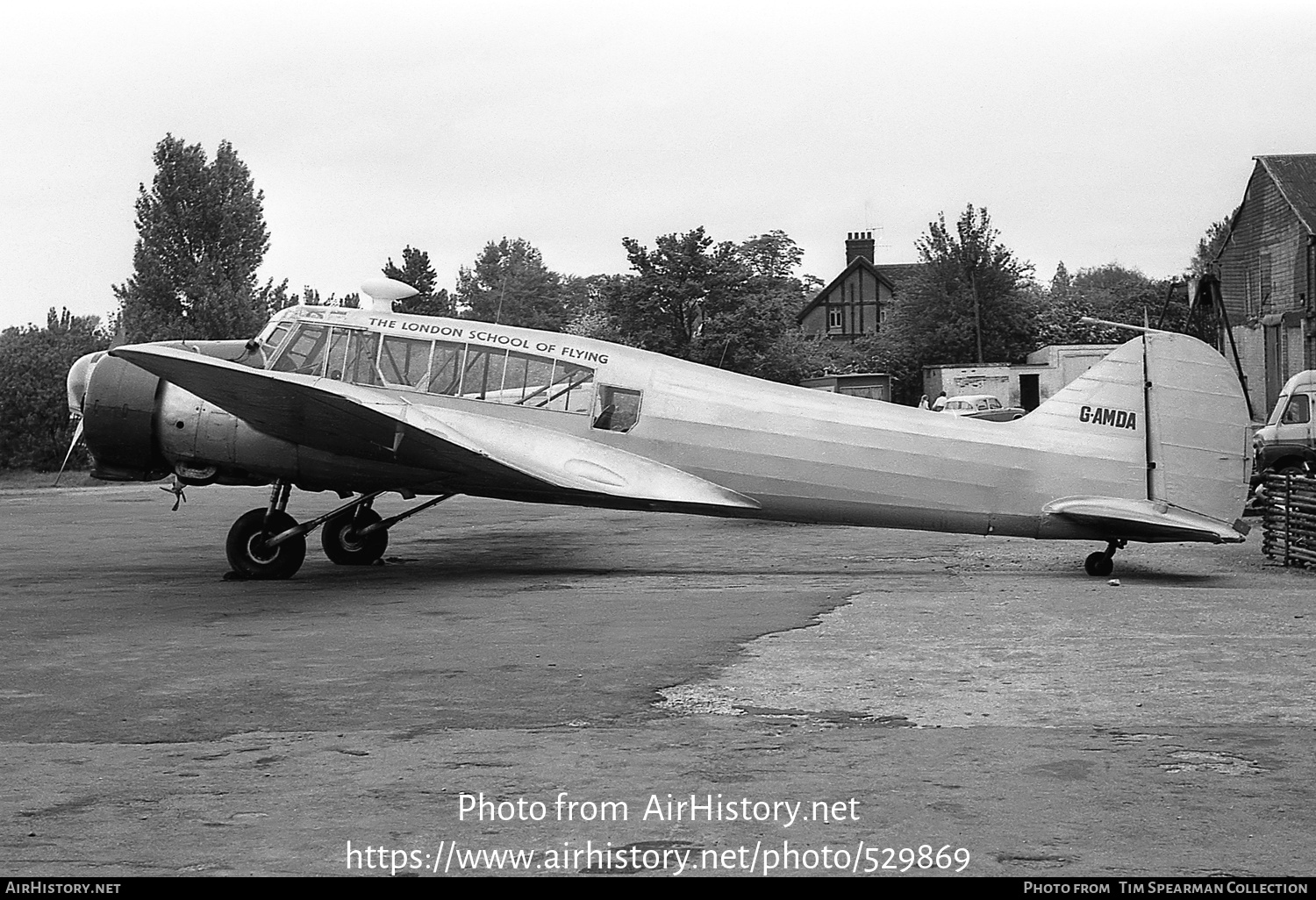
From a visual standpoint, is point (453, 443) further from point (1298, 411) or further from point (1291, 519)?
point (1298, 411)

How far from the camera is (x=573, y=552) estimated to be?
61.4 feet

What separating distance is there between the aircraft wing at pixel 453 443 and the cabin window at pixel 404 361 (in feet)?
0.76

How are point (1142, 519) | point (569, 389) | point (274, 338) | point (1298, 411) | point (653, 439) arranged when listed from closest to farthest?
point (1142, 519) < point (653, 439) < point (569, 389) < point (274, 338) < point (1298, 411)

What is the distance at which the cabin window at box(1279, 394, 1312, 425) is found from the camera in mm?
28625

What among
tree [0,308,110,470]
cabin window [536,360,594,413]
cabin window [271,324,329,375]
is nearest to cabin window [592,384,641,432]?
cabin window [536,360,594,413]

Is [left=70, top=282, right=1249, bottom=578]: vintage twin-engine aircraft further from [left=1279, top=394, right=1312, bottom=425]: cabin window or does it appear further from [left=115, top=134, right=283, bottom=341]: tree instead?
[left=115, top=134, right=283, bottom=341]: tree

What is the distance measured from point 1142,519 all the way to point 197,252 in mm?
49556

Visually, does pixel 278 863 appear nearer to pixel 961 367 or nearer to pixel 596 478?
pixel 596 478

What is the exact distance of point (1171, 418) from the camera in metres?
14.8

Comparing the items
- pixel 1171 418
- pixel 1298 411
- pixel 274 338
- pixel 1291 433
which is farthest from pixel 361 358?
pixel 1298 411

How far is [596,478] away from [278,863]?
397 inches

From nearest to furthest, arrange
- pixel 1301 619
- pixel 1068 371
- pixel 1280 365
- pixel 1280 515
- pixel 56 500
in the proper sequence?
pixel 1301 619 → pixel 1280 515 → pixel 56 500 → pixel 1280 365 → pixel 1068 371

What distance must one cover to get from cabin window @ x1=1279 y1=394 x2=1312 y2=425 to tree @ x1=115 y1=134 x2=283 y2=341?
39.2m
